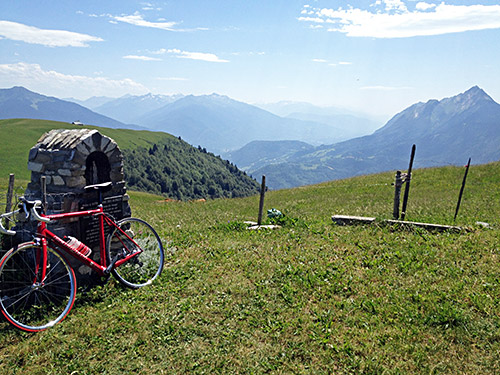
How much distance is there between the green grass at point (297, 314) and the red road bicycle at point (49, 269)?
37 cm

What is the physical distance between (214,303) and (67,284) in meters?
3.35

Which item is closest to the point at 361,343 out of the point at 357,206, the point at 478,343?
the point at 478,343

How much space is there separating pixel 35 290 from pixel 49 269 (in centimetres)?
52

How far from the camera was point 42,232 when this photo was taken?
691cm

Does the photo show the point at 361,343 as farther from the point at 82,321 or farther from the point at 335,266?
the point at 82,321

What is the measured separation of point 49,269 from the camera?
754 centimetres

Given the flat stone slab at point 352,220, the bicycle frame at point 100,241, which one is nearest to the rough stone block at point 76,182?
the bicycle frame at point 100,241

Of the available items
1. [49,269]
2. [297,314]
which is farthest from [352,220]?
[49,269]

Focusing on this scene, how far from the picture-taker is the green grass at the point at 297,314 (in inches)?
230

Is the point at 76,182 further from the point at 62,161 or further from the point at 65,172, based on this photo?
the point at 62,161

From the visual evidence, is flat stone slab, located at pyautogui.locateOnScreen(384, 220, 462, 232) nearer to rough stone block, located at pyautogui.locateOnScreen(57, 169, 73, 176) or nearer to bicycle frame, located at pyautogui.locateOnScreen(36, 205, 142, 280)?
bicycle frame, located at pyautogui.locateOnScreen(36, 205, 142, 280)

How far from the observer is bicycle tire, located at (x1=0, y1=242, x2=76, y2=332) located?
271 inches

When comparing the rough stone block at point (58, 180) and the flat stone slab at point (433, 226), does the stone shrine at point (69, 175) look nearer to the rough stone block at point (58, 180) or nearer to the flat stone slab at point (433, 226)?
the rough stone block at point (58, 180)

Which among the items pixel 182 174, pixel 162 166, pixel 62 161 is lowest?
pixel 182 174
